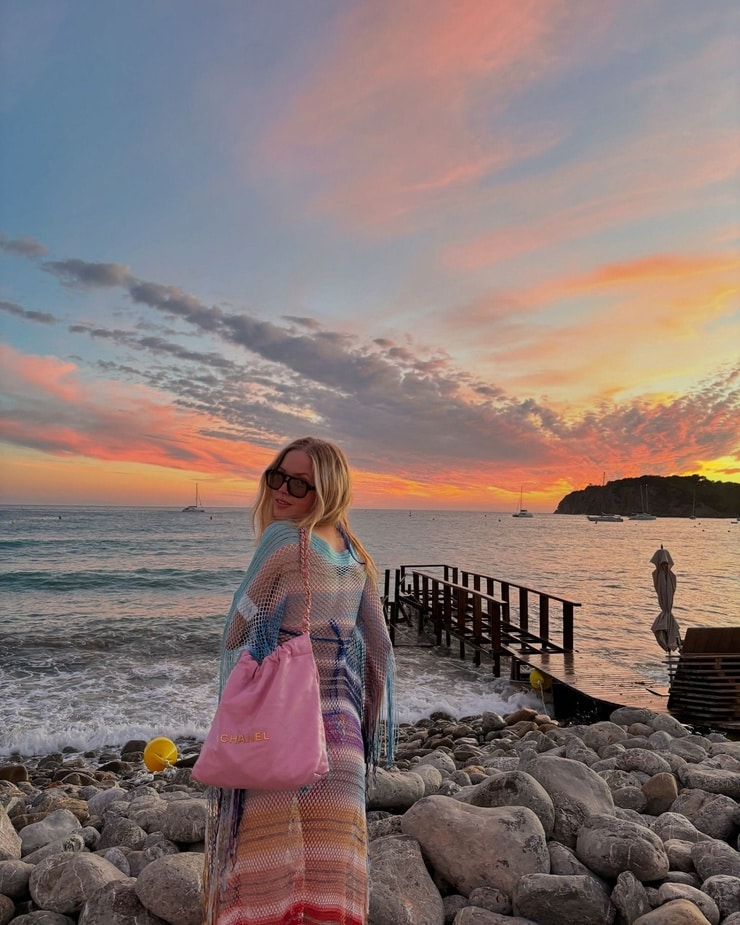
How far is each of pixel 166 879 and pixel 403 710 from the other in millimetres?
8662

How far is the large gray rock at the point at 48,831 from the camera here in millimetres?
4227

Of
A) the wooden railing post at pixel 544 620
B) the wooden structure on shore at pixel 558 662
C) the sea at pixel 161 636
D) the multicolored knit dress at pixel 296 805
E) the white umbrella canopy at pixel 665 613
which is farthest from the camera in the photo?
the wooden railing post at pixel 544 620

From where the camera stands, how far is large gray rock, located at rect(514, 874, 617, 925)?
305cm

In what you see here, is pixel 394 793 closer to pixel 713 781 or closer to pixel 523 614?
pixel 713 781

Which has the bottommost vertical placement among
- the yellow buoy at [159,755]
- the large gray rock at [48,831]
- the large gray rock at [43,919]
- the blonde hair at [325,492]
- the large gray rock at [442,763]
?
the yellow buoy at [159,755]

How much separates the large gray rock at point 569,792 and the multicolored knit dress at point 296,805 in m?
2.00

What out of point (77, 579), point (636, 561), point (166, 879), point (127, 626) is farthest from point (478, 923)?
point (636, 561)

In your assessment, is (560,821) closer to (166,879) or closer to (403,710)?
(166,879)

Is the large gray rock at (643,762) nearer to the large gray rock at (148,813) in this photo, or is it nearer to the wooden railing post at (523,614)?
the large gray rock at (148,813)

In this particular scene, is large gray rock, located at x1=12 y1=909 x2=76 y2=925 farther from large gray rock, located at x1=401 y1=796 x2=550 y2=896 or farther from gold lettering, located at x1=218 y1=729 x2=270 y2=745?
gold lettering, located at x1=218 y1=729 x2=270 y2=745

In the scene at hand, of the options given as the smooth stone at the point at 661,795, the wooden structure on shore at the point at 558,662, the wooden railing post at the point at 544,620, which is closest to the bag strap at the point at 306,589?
the smooth stone at the point at 661,795

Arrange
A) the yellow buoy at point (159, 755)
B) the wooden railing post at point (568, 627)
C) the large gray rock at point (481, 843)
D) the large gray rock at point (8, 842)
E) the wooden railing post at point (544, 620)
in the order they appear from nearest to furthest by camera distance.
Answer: the large gray rock at point (481, 843)
the large gray rock at point (8, 842)
the yellow buoy at point (159, 755)
the wooden railing post at point (568, 627)
the wooden railing post at point (544, 620)

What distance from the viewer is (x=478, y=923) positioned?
2.97 metres

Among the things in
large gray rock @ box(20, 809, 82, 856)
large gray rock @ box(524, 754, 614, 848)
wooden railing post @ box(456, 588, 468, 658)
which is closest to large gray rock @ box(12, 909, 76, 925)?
large gray rock @ box(20, 809, 82, 856)
